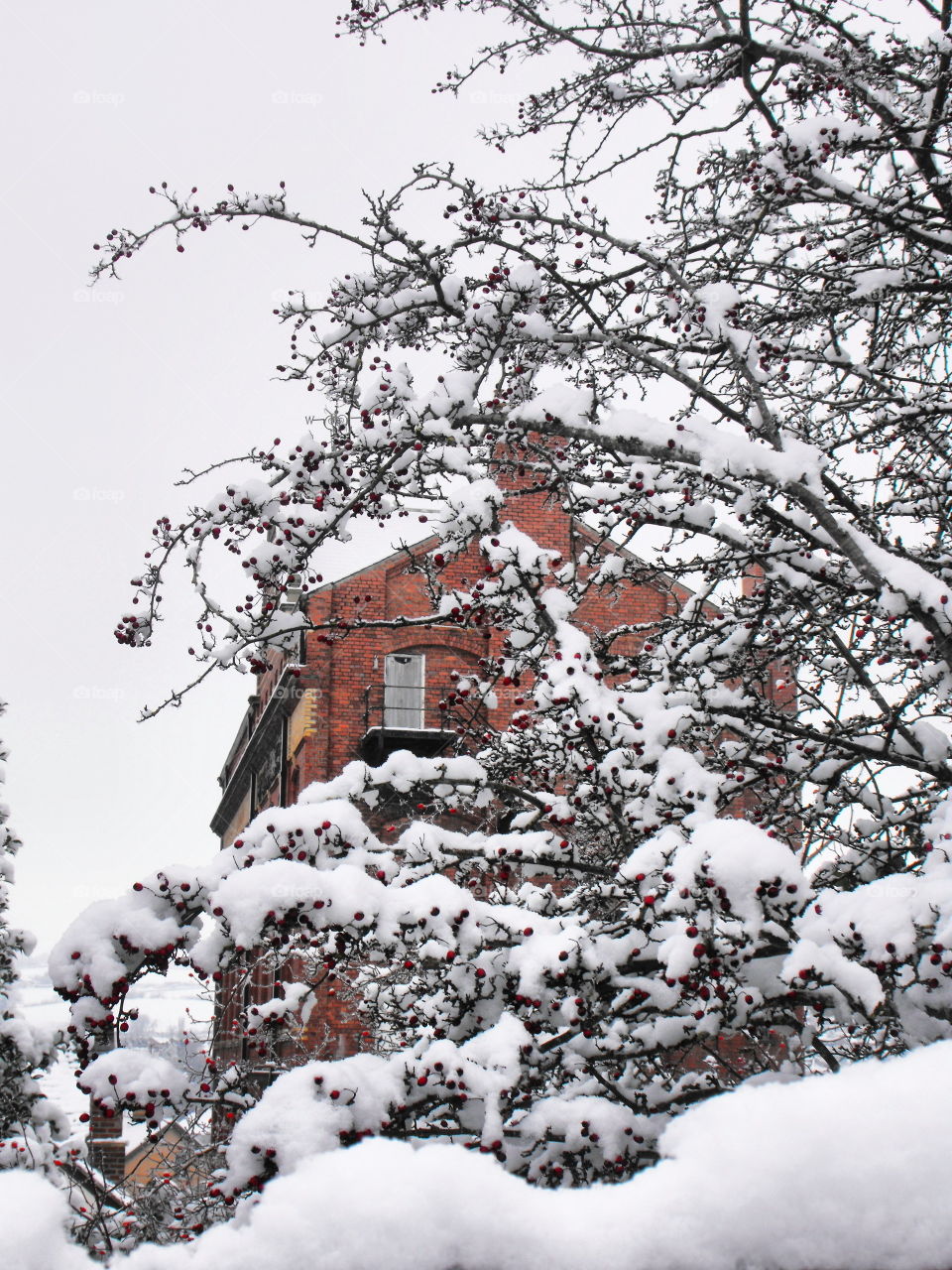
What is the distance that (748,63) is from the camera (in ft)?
18.2

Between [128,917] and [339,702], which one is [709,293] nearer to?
[128,917]

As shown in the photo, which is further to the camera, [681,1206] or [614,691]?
[614,691]

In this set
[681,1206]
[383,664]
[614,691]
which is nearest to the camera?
[681,1206]

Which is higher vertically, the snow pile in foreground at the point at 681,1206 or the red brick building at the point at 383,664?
the red brick building at the point at 383,664

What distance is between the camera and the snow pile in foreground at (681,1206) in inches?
47.1

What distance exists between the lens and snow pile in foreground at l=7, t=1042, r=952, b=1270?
1195 millimetres

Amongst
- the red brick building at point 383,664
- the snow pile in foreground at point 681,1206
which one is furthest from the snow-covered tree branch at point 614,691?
the red brick building at point 383,664

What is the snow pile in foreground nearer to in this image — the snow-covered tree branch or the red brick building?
the snow-covered tree branch

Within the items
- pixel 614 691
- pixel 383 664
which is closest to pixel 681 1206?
pixel 614 691

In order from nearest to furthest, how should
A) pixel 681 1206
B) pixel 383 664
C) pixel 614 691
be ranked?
pixel 681 1206
pixel 614 691
pixel 383 664

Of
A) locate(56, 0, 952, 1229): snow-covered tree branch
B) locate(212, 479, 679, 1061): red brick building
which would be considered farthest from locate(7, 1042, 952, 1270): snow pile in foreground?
locate(212, 479, 679, 1061): red brick building

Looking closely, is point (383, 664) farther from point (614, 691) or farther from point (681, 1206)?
point (681, 1206)

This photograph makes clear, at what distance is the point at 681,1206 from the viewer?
1256 millimetres

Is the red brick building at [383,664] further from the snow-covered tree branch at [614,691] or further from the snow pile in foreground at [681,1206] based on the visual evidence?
the snow pile in foreground at [681,1206]
